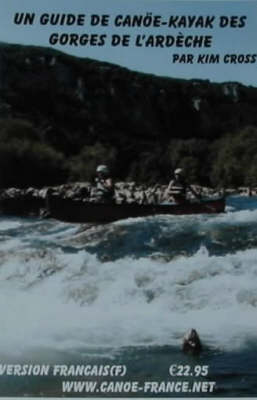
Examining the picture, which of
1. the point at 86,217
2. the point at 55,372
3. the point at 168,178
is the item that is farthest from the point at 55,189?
the point at 55,372

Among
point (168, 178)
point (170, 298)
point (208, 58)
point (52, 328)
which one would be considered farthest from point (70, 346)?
point (208, 58)

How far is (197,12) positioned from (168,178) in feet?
2.76

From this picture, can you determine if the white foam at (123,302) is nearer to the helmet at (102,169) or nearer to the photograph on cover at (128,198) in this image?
the photograph on cover at (128,198)

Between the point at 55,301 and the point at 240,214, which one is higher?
the point at 240,214

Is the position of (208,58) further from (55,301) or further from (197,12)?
(55,301)

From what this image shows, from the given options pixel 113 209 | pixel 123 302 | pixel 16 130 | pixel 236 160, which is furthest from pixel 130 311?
pixel 16 130

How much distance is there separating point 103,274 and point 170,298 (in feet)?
1.16

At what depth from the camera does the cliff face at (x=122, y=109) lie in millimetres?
5355

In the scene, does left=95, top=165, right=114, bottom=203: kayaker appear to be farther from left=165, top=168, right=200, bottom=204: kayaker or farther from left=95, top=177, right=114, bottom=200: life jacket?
left=165, top=168, right=200, bottom=204: kayaker

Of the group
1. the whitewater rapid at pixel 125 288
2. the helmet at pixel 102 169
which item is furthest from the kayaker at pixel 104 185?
the whitewater rapid at pixel 125 288

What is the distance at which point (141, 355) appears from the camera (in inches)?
206

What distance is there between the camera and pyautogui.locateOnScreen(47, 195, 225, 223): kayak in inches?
213

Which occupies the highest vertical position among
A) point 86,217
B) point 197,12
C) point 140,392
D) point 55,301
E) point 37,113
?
point 197,12

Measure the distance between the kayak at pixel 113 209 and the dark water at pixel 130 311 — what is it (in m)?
0.15
